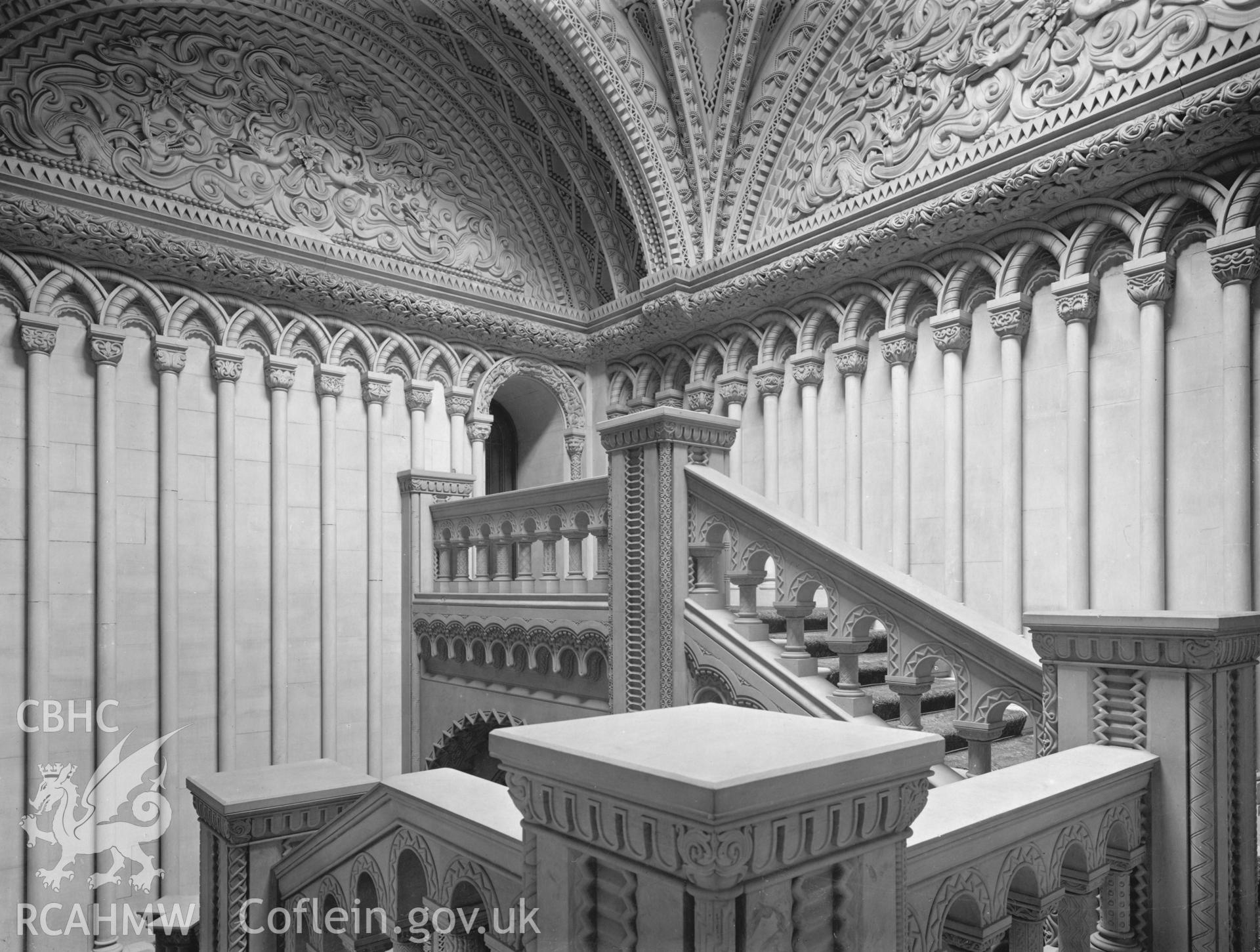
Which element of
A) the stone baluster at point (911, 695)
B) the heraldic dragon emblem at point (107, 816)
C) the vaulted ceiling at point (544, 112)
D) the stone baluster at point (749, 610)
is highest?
the vaulted ceiling at point (544, 112)

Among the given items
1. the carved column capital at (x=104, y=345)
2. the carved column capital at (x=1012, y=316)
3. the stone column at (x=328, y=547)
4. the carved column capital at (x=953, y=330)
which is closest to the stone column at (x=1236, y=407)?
the carved column capital at (x=1012, y=316)

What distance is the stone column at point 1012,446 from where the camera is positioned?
610 cm

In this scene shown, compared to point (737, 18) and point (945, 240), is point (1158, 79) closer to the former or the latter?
point (945, 240)

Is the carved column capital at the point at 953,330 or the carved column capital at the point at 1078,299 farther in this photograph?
the carved column capital at the point at 953,330

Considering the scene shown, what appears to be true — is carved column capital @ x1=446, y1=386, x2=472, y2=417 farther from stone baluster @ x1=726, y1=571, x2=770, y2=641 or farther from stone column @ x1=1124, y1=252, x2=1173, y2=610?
stone column @ x1=1124, y1=252, x2=1173, y2=610

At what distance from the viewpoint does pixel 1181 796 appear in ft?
8.50

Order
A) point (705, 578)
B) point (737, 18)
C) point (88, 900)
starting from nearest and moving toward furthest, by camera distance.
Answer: point (705, 578)
point (88, 900)
point (737, 18)

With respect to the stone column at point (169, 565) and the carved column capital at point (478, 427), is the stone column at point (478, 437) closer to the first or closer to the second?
the carved column capital at point (478, 427)

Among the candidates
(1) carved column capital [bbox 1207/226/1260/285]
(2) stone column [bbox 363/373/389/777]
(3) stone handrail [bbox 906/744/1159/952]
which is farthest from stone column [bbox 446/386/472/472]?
(3) stone handrail [bbox 906/744/1159/952]

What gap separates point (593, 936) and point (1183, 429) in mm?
5174

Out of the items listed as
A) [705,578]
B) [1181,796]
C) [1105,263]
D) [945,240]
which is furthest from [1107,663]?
[945,240]

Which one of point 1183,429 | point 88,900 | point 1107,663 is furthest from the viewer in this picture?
point 88,900

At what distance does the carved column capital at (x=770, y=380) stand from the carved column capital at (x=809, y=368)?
267 millimetres

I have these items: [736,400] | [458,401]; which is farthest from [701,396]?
[458,401]
